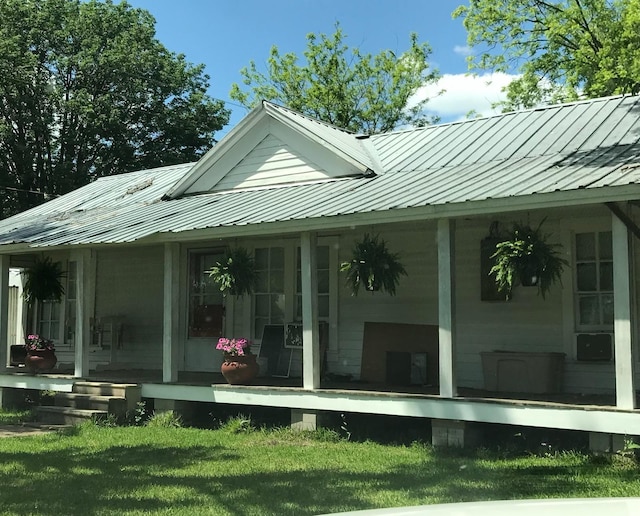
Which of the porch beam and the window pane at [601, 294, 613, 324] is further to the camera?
the porch beam

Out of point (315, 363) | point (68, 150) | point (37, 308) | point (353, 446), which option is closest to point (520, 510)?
point (353, 446)

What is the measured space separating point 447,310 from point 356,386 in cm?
237

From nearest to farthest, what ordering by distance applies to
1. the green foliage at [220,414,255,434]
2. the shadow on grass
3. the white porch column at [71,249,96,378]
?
the shadow on grass
the green foliage at [220,414,255,434]
the white porch column at [71,249,96,378]

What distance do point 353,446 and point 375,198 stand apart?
316cm

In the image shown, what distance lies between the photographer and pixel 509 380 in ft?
31.2

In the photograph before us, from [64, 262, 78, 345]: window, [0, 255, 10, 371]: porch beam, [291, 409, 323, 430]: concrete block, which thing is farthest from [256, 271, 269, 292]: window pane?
[64, 262, 78, 345]: window

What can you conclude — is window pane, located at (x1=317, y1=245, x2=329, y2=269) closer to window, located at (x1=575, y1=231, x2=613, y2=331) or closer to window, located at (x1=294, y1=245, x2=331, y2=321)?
window, located at (x1=294, y1=245, x2=331, y2=321)

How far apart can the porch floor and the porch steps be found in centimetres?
27

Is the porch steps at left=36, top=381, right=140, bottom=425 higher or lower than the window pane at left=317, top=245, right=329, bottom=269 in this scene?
lower

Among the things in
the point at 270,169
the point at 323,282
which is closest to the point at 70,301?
the point at 270,169

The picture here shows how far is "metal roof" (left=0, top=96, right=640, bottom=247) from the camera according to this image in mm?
8273

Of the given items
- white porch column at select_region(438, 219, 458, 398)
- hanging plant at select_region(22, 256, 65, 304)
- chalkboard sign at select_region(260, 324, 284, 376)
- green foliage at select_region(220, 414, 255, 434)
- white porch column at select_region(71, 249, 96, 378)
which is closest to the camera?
white porch column at select_region(438, 219, 458, 398)

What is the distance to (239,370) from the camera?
413 inches

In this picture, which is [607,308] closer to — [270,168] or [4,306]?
[270,168]
